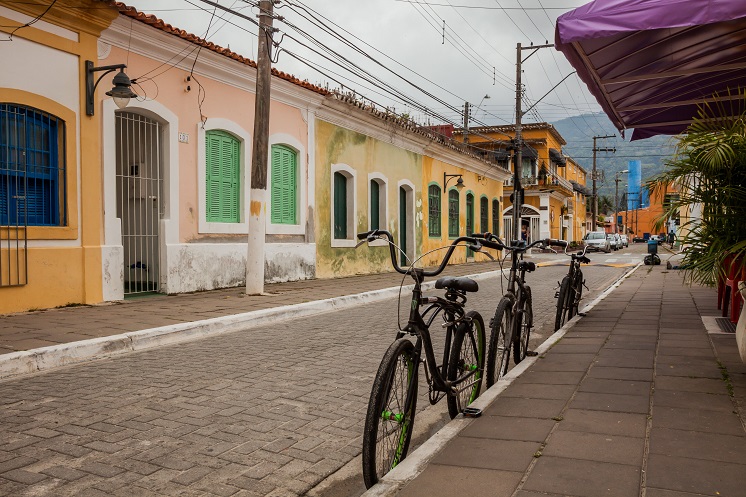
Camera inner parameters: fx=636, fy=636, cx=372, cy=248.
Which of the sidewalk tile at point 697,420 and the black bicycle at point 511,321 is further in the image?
the black bicycle at point 511,321

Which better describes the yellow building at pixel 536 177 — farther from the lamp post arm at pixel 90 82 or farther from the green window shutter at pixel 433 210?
the lamp post arm at pixel 90 82

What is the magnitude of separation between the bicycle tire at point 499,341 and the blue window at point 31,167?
6650 millimetres

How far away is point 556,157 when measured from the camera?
164 feet

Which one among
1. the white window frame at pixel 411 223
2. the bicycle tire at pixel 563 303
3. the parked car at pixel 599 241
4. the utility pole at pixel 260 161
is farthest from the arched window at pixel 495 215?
the bicycle tire at pixel 563 303

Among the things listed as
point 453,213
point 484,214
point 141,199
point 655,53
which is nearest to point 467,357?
point 655,53

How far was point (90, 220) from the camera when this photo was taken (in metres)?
9.45

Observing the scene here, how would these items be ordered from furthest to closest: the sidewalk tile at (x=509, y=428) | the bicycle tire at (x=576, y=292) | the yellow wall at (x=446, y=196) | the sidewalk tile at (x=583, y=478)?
the yellow wall at (x=446, y=196)
the bicycle tire at (x=576, y=292)
the sidewalk tile at (x=509, y=428)
the sidewalk tile at (x=583, y=478)

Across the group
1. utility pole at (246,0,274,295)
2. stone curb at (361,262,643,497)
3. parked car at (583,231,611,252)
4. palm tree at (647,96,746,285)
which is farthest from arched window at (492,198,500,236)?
stone curb at (361,262,643,497)

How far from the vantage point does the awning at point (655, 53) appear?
5.13 metres

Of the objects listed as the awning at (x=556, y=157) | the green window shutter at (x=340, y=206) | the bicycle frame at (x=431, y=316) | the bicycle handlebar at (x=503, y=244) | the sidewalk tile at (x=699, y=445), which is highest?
the awning at (x=556, y=157)

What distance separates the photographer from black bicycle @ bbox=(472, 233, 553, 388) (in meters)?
4.66

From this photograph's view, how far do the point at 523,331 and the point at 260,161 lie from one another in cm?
664

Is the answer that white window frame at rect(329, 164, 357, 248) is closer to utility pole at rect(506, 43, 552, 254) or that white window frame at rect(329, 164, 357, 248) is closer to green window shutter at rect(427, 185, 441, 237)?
green window shutter at rect(427, 185, 441, 237)

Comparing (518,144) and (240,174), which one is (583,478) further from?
(518,144)
